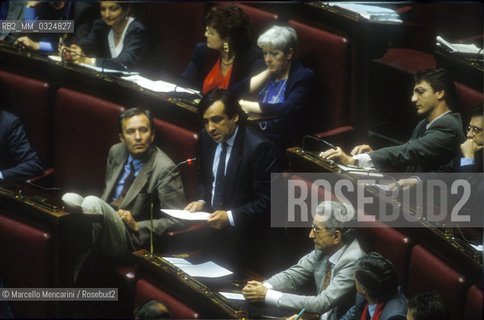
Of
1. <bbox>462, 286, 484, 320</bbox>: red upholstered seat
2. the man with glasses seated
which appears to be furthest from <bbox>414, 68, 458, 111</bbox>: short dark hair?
<bbox>462, 286, 484, 320</bbox>: red upholstered seat

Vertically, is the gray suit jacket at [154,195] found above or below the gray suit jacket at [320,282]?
above

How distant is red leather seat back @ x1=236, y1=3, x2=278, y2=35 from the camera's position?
119 inches

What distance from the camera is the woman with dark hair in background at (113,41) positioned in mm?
3168

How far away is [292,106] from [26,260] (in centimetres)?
102

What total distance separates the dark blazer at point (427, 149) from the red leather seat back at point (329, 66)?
1.71 feet

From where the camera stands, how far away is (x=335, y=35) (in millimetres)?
2863

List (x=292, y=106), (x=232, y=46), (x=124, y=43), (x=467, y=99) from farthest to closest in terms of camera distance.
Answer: (x=124, y=43), (x=232, y=46), (x=292, y=106), (x=467, y=99)

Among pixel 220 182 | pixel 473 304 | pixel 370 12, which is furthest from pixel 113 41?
pixel 473 304

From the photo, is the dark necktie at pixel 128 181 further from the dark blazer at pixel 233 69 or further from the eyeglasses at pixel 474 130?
the eyeglasses at pixel 474 130

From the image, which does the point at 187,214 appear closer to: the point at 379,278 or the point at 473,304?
the point at 379,278

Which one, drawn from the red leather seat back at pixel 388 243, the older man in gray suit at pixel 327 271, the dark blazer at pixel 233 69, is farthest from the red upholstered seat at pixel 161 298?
the dark blazer at pixel 233 69

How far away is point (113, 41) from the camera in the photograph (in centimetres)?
323

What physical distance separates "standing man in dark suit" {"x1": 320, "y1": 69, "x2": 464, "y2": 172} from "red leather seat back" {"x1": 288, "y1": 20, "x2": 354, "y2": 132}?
533 millimetres

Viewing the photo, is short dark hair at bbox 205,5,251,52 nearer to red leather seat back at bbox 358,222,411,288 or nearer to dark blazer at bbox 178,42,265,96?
dark blazer at bbox 178,42,265,96
